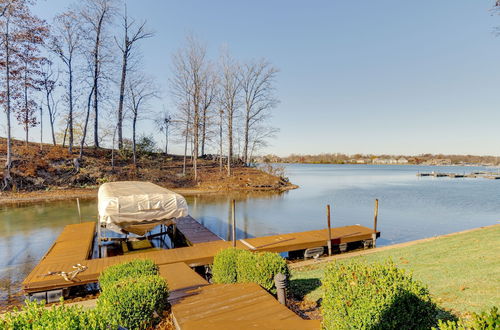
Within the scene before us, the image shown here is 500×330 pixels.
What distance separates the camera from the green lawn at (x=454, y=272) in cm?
449

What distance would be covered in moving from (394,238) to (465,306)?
28.3 feet

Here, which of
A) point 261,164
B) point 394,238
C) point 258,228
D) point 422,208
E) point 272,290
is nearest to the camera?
point 272,290

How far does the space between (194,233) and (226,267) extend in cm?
567

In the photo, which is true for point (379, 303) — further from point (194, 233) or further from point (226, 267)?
point (194, 233)

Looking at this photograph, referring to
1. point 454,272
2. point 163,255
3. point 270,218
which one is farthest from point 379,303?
point 270,218

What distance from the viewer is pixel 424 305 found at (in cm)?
284

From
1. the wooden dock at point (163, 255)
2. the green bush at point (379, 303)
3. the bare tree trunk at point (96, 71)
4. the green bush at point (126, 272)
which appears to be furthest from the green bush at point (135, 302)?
the bare tree trunk at point (96, 71)

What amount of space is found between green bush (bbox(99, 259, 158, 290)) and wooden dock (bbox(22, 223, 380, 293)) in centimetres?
213

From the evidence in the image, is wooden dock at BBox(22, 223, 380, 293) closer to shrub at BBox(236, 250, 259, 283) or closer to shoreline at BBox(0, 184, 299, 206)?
shrub at BBox(236, 250, 259, 283)

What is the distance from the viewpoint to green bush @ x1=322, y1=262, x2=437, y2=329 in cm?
275

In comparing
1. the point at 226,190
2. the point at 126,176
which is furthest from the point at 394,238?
the point at 126,176

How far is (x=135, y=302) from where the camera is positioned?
12.6 ft

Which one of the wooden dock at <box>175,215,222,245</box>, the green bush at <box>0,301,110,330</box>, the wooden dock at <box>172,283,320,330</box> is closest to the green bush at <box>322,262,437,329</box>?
the wooden dock at <box>172,283,320,330</box>

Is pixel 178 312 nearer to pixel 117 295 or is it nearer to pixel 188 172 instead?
pixel 117 295
